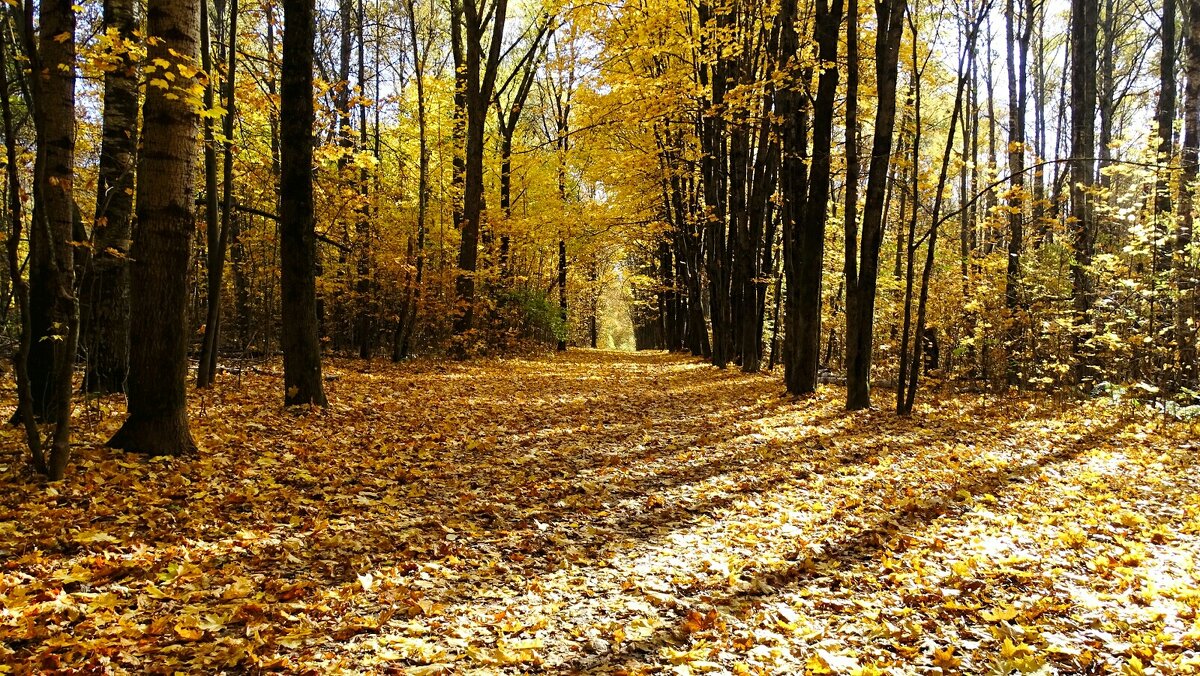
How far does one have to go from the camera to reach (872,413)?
989 cm

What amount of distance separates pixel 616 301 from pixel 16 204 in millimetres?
51931

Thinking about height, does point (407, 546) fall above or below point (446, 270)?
below

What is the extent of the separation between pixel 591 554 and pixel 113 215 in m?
7.13

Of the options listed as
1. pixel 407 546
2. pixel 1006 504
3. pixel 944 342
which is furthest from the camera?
pixel 944 342

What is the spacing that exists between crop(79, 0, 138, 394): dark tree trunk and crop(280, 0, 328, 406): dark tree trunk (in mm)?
1634

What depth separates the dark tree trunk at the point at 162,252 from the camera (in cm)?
513

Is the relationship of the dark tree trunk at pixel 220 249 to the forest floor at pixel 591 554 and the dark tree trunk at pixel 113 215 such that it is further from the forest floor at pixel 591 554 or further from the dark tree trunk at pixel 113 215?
the forest floor at pixel 591 554

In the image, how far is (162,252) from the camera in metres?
5.24

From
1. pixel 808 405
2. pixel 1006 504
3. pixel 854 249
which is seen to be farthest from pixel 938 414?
pixel 1006 504

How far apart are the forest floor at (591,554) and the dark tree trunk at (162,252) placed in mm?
403

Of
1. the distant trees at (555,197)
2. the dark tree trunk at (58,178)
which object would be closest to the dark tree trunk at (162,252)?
the distant trees at (555,197)

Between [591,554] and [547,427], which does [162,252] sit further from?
Answer: [547,427]

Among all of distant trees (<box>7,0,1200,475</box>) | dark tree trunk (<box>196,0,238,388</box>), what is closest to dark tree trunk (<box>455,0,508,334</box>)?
distant trees (<box>7,0,1200,475</box>)

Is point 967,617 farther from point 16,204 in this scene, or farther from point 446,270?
point 446,270
